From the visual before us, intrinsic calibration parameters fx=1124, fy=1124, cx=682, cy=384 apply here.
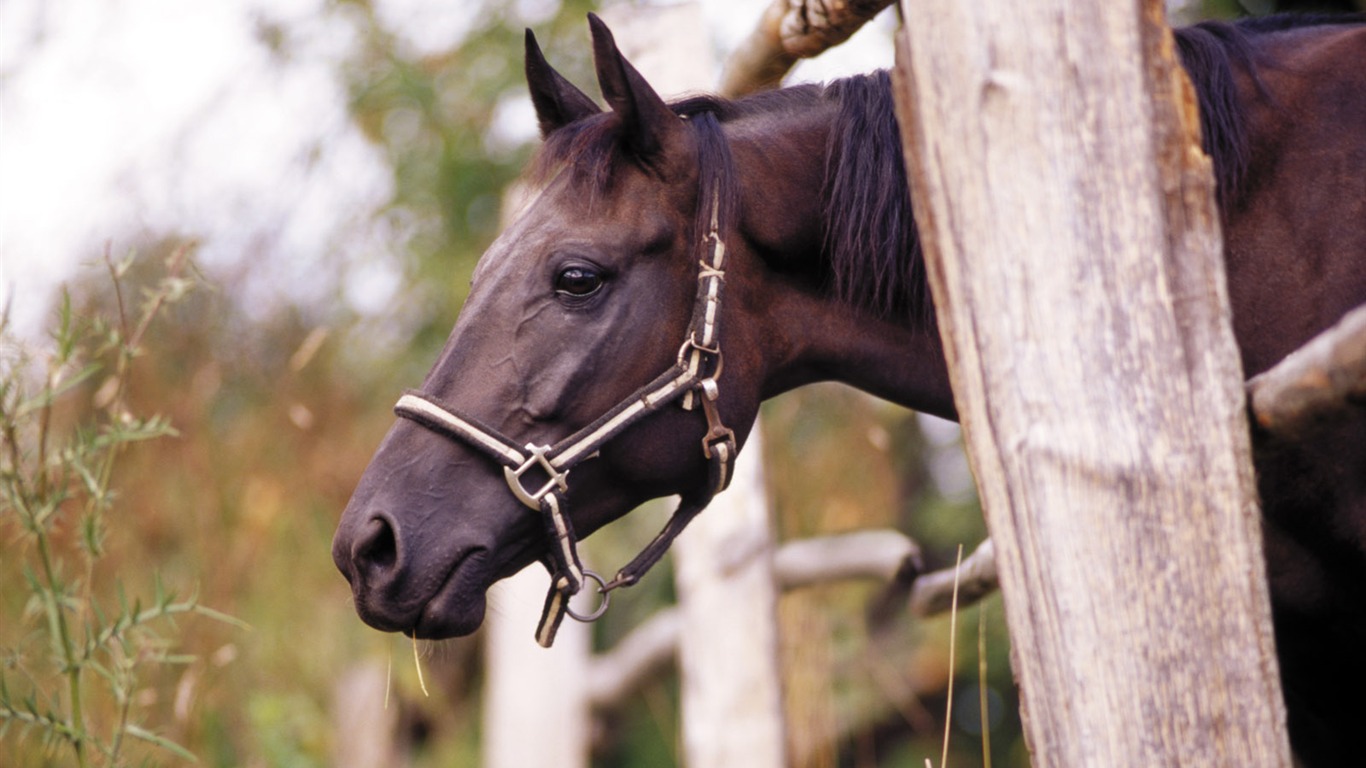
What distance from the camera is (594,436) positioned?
2250 millimetres

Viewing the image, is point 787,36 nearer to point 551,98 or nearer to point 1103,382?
point 551,98

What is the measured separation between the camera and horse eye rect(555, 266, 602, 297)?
7.52 feet

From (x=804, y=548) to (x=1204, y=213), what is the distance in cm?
333

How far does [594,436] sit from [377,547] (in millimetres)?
468

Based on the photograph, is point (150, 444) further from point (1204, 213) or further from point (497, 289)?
point (1204, 213)

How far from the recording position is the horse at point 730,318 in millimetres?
2107

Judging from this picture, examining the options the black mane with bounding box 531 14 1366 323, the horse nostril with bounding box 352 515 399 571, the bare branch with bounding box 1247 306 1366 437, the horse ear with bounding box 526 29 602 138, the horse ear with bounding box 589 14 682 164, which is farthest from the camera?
the horse ear with bounding box 526 29 602 138

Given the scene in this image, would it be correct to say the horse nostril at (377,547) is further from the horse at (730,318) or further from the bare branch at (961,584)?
the bare branch at (961,584)

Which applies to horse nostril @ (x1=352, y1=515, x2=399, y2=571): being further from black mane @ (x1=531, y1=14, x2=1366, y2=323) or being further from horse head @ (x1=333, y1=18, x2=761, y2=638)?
black mane @ (x1=531, y1=14, x2=1366, y2=323)

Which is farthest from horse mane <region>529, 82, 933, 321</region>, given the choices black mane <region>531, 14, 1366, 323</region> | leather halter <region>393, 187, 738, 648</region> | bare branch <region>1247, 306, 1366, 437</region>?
bare branch <region>1247, 306, 1366, 437</region>

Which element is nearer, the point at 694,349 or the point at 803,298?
the point at 694,349

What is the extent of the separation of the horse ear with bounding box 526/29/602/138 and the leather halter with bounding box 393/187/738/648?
555 millimetres

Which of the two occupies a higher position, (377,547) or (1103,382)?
(1103,382)

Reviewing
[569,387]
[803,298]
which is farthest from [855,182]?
[569,387]
